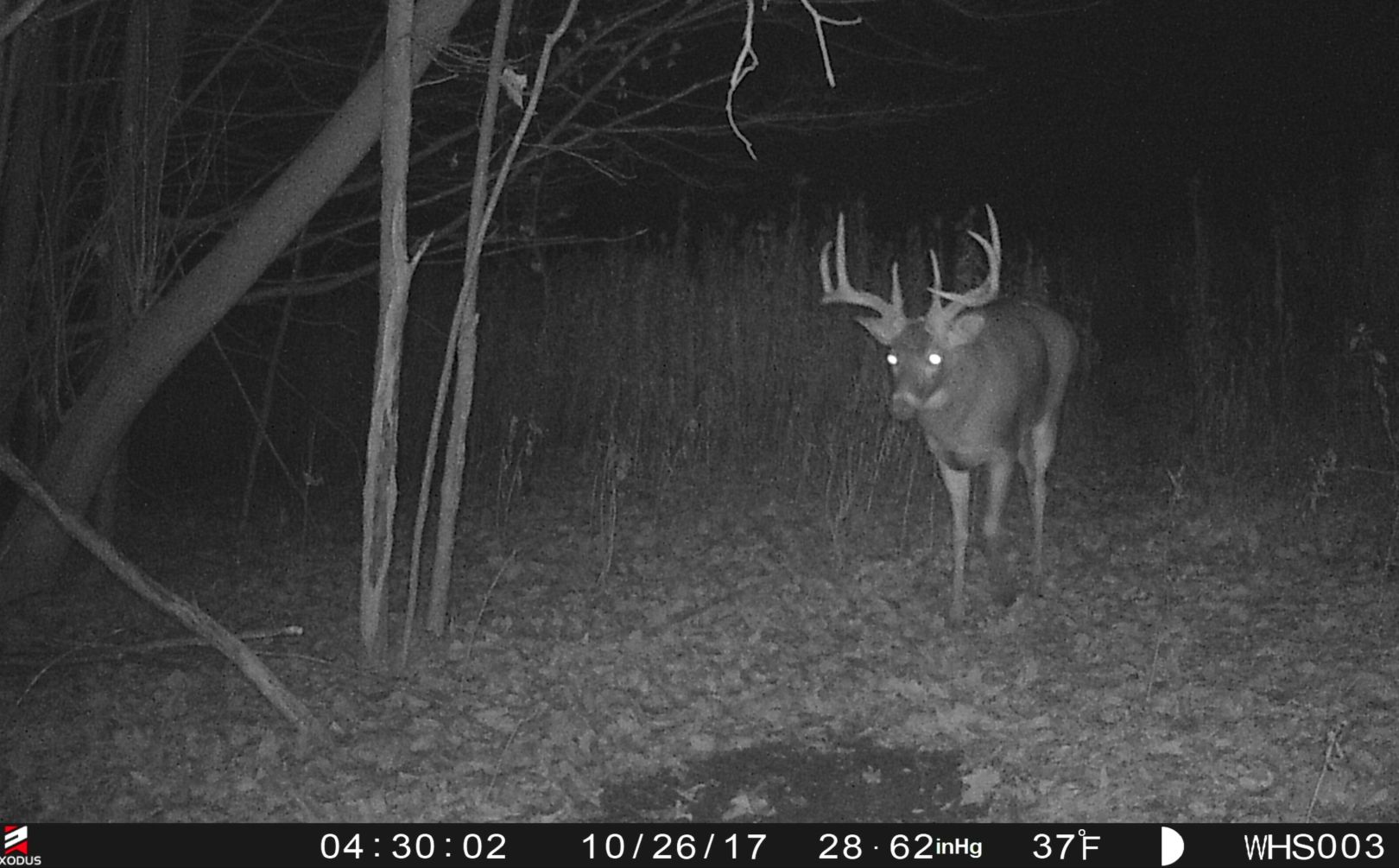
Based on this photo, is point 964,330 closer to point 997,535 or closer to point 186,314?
point 997,535

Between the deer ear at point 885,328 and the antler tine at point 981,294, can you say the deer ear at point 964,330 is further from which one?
the deer ear at point 885,328

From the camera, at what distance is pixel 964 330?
7129 millimetres

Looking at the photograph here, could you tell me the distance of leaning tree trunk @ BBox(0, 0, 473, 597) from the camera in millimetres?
6352

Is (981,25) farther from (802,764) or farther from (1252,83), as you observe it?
(802,764)

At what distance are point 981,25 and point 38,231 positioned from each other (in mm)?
13299

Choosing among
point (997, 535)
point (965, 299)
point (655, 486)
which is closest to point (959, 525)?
point (997, 535)

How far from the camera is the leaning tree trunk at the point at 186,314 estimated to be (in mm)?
6352

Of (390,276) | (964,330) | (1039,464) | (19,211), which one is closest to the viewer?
(390,276)

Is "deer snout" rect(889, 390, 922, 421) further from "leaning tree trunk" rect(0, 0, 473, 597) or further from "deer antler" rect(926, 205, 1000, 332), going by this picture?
"leaning tree trunk" rect(0, 0, 473, 597)

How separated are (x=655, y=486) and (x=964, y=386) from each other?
3261mm

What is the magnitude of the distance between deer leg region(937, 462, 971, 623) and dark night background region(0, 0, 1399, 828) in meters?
0.15

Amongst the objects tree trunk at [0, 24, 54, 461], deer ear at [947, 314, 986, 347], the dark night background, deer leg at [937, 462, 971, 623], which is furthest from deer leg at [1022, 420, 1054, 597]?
tree trunk at [0, 24, 54, 461]

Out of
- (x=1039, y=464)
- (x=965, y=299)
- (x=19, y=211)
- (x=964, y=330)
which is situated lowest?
(x=1039, y=464)
